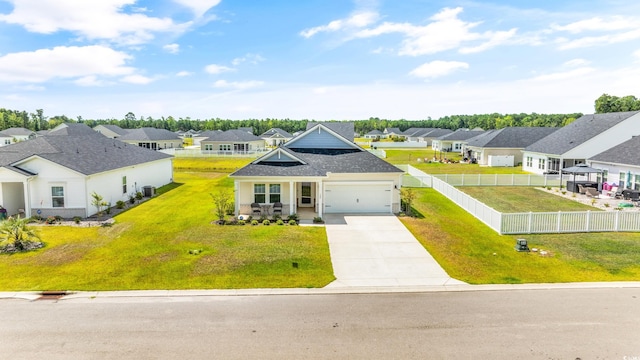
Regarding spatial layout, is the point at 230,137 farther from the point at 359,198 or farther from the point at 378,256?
the point at 378,256

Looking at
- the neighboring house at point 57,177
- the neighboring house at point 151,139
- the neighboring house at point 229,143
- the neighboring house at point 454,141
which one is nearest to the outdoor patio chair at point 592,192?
the neighboring house at point 57,177

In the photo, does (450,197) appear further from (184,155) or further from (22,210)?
(184,155)

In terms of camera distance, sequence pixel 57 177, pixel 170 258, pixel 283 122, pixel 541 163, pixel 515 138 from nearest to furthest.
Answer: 1. pixel 170 258
2. pixel 57 177
3. pixel 541 163
4. pixel 515 138
5. pixel 283 122

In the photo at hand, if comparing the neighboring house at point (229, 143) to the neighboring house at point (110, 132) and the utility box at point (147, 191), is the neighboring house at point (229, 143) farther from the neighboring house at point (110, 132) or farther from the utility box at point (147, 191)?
the utility box at point (147, 191)

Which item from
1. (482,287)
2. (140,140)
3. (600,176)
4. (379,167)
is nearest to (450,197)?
(379,167)

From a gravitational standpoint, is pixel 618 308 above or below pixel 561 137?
below

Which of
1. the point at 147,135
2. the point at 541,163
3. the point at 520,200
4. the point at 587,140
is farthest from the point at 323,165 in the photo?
the point at 147,135

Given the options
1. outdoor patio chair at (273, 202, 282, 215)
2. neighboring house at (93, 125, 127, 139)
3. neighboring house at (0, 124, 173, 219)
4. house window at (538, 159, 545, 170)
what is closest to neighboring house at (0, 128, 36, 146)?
neighboring house at (93, 125, 127, 139)
